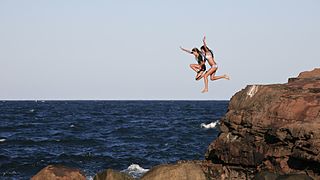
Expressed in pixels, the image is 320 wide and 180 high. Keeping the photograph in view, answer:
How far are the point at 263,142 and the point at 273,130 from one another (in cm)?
65

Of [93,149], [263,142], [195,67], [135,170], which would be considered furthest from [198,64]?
[93,149]

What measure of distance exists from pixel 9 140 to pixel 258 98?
28024 mm

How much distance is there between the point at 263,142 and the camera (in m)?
13.9

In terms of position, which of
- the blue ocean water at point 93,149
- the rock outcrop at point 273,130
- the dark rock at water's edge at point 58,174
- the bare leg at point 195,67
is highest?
the bare leg at point 195,67

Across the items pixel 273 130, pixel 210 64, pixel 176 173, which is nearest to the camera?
pixel 176 173

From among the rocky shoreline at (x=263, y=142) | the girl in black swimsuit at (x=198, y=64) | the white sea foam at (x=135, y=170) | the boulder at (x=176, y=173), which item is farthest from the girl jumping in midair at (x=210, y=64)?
the white sea foam at (x=135, y=170)

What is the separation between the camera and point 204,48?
56.4 ft

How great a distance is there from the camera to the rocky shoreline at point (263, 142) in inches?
495

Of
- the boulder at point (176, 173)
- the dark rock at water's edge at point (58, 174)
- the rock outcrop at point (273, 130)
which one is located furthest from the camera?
the dark rock at water's edge at point (58, 174)

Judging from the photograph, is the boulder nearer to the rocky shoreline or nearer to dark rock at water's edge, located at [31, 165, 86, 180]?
the rocky shoreline

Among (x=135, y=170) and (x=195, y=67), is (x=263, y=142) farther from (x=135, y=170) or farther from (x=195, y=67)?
(x=135, y=170)

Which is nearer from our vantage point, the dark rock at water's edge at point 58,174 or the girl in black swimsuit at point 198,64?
the dark rock at water's edge at point 58,174

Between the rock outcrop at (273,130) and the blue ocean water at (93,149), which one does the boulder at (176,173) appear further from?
the blue ocean water at (93,149)

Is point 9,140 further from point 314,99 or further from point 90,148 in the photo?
point 314,99
